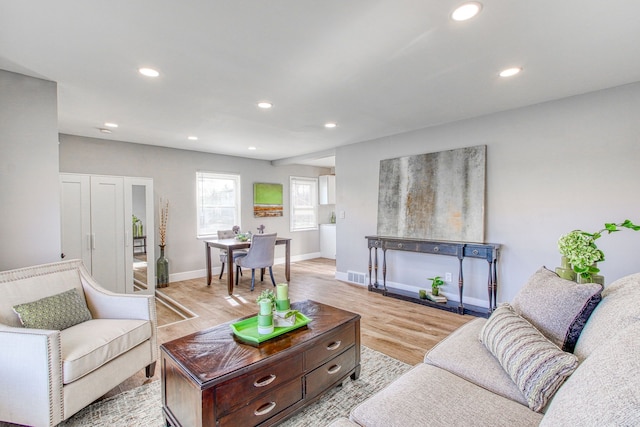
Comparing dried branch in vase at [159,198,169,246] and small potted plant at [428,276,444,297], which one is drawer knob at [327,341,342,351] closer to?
small potted plant at [428,276,444,297]

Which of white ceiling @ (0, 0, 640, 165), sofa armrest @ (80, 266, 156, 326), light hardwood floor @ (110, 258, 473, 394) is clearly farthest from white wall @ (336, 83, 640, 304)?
sofa armrest @ (80, 266, 156, 326)

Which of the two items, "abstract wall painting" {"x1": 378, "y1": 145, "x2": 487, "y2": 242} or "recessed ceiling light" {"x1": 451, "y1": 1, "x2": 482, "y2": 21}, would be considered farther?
"abstract wall painting" {"x1": 378, "y1": 145, "x2": 487, "y2": 242}

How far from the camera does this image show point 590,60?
2307 millimetres

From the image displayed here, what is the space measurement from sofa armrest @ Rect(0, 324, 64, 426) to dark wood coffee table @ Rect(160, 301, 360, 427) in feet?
1.78

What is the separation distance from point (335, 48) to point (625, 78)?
102 inches

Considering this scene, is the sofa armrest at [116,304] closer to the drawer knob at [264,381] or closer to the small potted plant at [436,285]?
the drawer knob at [264,381]

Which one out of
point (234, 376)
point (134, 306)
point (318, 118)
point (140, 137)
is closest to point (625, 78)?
point (318, 118)

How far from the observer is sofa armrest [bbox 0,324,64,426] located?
1627 mm

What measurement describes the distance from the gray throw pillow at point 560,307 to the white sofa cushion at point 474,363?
0.97ft

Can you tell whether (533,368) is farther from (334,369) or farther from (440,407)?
(334,369)

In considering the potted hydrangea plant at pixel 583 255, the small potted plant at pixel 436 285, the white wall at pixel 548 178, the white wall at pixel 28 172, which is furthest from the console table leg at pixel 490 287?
the white wall at pixel 28 172

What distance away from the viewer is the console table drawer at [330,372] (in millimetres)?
1870

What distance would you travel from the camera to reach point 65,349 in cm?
179

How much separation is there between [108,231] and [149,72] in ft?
8.49
